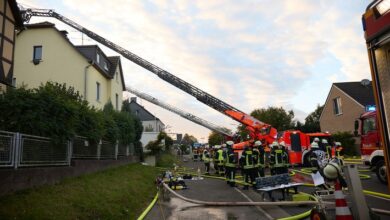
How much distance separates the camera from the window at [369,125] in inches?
497

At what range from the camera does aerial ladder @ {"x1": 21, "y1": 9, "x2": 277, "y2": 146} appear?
2231 cm

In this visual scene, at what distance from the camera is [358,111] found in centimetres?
3117

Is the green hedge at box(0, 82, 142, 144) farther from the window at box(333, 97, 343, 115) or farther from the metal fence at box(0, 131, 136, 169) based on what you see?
the window at box(333, 97, 343, 115)

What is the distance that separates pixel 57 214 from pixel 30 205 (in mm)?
562

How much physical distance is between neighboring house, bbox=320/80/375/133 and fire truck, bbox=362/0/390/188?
2784 cm

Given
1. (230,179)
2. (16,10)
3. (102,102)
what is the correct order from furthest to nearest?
(102,102), (16,10), (230,179)

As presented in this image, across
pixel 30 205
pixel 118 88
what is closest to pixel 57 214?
pixel 30 205

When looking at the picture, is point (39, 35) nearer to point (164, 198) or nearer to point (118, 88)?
point (118, 88)

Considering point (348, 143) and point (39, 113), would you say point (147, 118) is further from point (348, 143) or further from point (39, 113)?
point (39, 113)

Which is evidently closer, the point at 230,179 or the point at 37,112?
the point at 37,112

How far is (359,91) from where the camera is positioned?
111 feet

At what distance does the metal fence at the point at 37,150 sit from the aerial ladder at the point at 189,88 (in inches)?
451

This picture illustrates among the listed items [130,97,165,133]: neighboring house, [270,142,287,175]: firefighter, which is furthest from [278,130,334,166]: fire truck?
[130,97,165,133]: neighboring house

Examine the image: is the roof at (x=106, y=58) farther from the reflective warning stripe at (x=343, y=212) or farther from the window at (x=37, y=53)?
the reflective warning stripe at (x=343, y=212)
